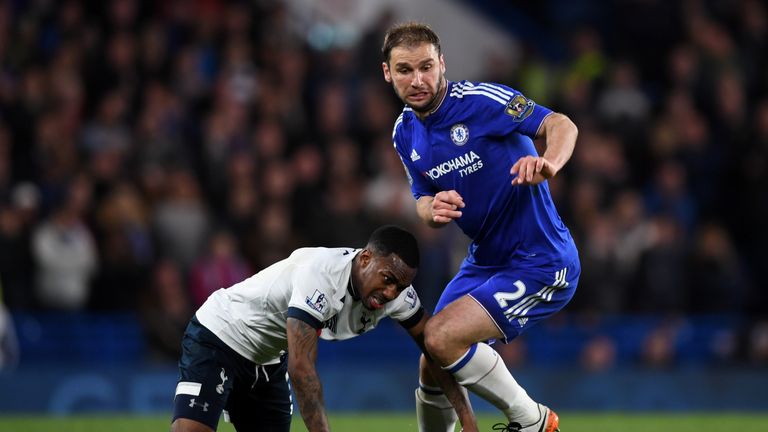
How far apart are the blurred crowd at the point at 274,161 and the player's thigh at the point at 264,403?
19.6 ft

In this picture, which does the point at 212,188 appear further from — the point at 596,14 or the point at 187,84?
the point at 596,14

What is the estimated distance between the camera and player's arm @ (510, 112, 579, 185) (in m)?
6.30

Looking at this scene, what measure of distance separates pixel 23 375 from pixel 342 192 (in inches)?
155

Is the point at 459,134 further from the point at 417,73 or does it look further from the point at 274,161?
the point at 274,161

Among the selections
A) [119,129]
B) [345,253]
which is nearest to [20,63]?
[119,129]

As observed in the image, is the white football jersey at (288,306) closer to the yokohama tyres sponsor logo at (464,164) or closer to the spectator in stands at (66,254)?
the yokohama tyres sponsor logo at (464,164)

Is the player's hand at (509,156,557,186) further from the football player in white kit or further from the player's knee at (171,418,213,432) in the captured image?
the player's knee at (171,418,213,432)

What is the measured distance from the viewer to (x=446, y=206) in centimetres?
671

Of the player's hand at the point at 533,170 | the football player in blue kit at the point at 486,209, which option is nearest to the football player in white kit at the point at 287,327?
the football player in blue kit at the point at 486,209

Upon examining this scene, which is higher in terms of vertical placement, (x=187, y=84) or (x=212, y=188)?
(x=187, y=84)

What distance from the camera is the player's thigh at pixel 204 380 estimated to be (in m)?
6.91

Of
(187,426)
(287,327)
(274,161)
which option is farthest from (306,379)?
(274,161)

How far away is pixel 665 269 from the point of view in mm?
14102

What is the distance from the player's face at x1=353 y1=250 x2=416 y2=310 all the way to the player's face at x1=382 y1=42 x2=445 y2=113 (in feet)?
3.13
